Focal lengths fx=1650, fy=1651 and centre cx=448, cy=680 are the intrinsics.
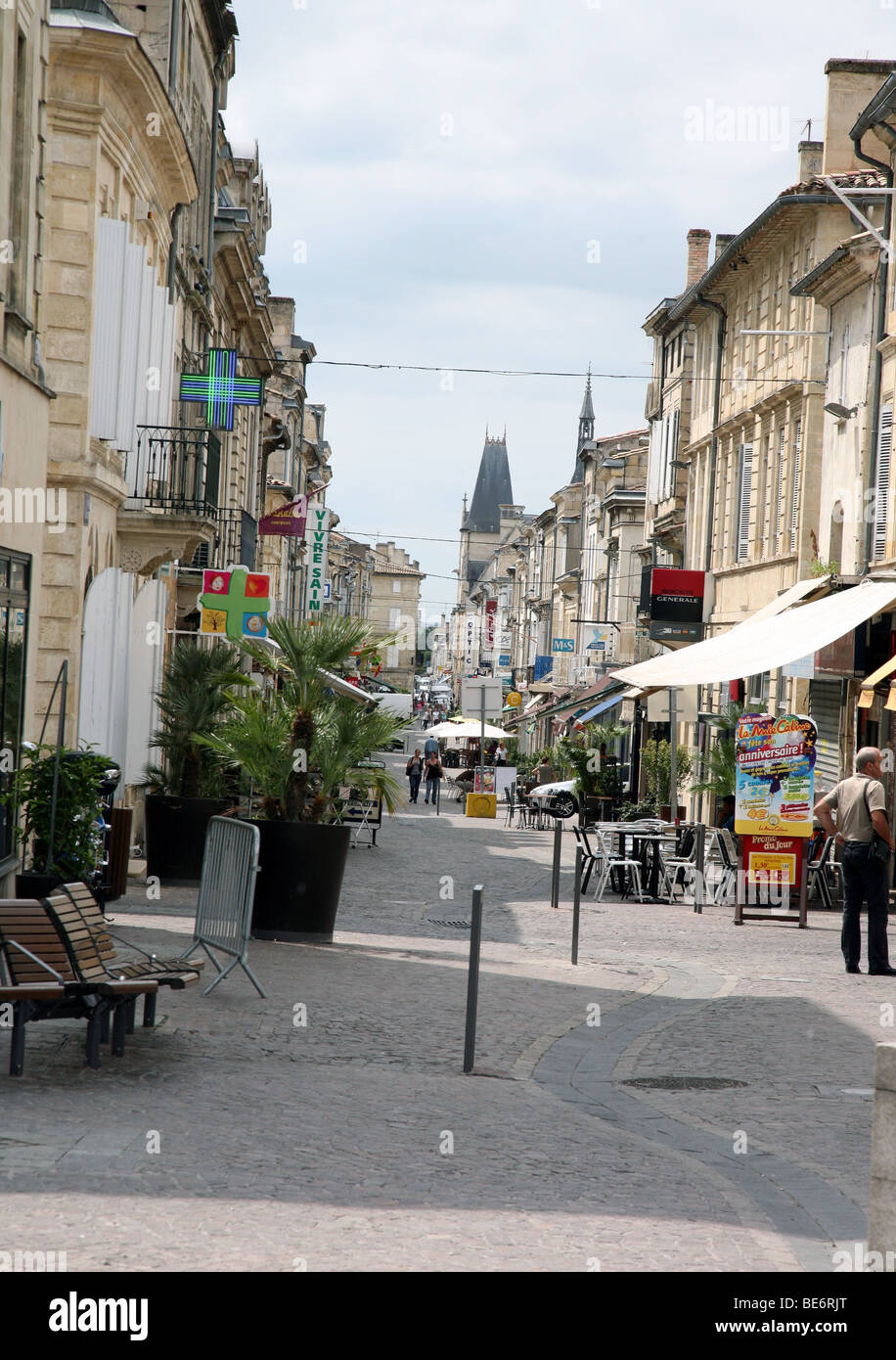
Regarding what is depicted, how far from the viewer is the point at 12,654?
41.4 ft

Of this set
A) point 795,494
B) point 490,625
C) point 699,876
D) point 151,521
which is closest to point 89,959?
point 151,521

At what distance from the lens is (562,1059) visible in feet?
32.8

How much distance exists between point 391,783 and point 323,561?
142 feet

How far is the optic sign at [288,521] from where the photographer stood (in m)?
36.3

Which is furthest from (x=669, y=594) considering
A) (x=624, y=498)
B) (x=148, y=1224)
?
(x=148, y=1224)

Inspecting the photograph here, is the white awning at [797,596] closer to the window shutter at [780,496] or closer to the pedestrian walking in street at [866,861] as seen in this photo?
the window shutter at [780,496]

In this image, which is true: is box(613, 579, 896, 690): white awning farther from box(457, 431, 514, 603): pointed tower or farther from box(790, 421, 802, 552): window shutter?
box(457, 431, 514, 603): pointed tower

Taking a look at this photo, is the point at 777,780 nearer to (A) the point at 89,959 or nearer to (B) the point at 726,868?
(B) the point at 726,868

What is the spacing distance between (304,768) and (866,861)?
192 inches

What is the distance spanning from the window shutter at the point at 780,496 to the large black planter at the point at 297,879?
18.4 metres

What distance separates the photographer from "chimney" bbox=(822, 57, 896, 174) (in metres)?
29.5

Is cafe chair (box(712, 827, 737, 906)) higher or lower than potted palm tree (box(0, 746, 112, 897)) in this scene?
lower

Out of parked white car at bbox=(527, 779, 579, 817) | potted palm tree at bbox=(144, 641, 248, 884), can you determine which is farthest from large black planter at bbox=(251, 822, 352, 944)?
parked white car at bbox=(527, 779, 579, 817)

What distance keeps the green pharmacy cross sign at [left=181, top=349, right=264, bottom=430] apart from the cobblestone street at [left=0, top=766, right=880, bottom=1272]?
1220 centimetres
